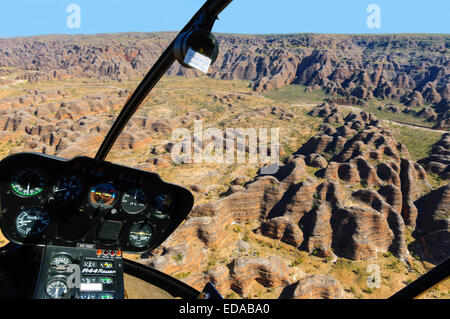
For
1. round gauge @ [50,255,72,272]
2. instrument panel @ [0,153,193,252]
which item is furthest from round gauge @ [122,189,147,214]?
round gauge @ [50,255,72,272]

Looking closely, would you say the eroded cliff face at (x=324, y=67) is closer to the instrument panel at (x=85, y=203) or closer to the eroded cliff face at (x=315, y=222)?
the eroded cliff face at (x=315, y=222)

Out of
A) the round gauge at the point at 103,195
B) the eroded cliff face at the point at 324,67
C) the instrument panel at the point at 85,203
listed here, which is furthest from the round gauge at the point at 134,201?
the eroded cliff face at the point at 324,67

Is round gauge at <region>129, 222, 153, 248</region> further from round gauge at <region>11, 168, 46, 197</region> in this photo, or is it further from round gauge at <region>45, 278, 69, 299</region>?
round gauge at <region>11, 168, 46, 197</region>

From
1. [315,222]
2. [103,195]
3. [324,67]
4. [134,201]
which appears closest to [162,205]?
[134,201]

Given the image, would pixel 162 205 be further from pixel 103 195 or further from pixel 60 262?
pixel 60 262

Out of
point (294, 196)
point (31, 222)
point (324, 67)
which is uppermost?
point (324, 67)

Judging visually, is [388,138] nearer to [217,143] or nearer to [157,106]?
[217,143]
